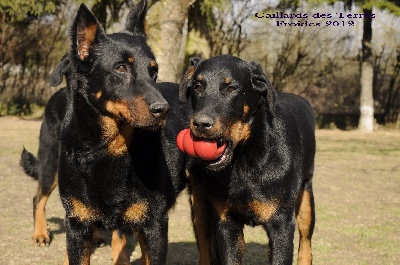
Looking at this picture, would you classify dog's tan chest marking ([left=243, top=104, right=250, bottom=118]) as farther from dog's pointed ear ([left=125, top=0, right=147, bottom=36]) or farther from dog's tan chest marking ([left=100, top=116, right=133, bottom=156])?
dog's pointed ear ([left=125, top=0, right=147, bottom=36])

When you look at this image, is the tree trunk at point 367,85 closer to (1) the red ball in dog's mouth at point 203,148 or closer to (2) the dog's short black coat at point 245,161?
(2) the dog's short black coat at point 245,161

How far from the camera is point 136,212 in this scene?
4.22 metres

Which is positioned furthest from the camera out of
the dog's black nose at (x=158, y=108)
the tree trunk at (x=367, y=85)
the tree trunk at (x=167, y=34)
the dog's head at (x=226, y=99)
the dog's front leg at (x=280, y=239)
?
the tree trunk at (x=367, y=85)

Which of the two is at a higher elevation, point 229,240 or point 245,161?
point 245,161

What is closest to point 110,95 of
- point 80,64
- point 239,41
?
point 80,64

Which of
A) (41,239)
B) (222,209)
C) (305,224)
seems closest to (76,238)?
(222,209)

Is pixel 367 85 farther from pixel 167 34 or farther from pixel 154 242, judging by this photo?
pixel 154 242

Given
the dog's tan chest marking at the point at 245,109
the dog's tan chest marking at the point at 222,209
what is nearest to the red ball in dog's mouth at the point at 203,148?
the dog's tan chest marking at the point at 245,109

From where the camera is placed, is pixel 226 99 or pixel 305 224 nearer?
pixel 226 99

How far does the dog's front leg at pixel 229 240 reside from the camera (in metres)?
4.51

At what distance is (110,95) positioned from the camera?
4047mm

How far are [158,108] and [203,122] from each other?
0.31 metres

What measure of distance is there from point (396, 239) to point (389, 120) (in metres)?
21.8

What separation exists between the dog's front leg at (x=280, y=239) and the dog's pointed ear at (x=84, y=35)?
71.2 inches
